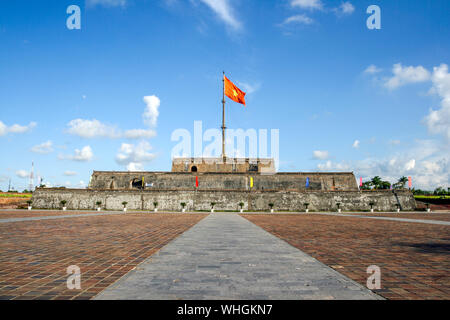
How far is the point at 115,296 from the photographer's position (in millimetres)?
2859

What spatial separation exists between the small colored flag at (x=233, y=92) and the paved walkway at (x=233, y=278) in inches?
1296

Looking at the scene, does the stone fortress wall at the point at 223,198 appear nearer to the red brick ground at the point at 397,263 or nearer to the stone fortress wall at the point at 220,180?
the stone fortress wall at the point at 220,180

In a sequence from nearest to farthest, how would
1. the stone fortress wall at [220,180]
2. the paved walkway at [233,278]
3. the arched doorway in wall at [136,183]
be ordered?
1. the paved walkway at [233,278]
2. the stone fortress wall at [220,180]
3. the arched doorway in wall at [136,183]

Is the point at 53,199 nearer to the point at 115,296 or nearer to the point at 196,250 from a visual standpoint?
the point at 196,250

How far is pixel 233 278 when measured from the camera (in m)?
3.58

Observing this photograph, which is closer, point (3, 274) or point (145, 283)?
point (145, 283)

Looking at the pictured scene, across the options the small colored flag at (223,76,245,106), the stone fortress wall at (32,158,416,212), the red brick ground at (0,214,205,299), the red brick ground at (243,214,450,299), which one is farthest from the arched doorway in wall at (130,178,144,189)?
the red brick ground at (243,214,450,299)

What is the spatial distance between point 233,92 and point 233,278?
35.6 meters

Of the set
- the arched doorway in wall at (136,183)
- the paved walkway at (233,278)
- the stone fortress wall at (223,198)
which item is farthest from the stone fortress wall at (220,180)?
the paved walkway at (233,278)

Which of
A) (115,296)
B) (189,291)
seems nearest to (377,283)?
(189,291)

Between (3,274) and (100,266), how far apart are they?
1.27 meters

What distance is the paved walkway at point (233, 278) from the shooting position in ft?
9.68

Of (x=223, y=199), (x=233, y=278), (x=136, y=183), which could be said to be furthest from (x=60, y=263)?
(x=136, y=183)
